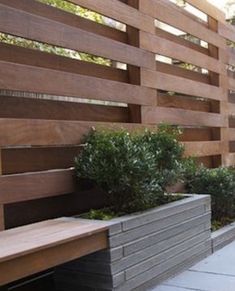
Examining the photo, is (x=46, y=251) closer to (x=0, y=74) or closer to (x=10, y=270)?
(x=10, y=270)

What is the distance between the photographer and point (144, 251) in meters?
3.46

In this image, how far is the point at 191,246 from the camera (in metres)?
4.09

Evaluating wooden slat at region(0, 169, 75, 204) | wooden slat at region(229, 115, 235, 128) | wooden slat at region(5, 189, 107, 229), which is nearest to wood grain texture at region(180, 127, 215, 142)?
wooden slat at region(229, 115, 235, 128)

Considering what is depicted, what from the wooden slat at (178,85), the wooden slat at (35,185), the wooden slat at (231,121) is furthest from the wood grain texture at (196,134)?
the wooden slat at (35,185)

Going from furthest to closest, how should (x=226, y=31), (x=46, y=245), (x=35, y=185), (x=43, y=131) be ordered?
1. (x=226, y=31)
2. (x=43, y=131)
3. (x=35, y=185)
4. (x=46, y=245)

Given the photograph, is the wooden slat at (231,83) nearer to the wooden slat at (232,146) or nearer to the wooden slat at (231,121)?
the wooden slat at (231,121)

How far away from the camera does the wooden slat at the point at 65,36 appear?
3.23m

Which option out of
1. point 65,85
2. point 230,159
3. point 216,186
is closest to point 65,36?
point 65,85

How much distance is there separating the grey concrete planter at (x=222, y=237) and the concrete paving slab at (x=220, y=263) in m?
0.06

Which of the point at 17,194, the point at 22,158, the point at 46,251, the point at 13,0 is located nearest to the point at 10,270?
the point at 46,251

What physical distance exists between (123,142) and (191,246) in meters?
1.10

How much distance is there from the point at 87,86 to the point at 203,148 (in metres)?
2.35

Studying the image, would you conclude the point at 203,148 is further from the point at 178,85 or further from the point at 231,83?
the point at 231,83

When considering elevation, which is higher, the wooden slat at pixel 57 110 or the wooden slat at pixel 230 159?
the wooden slat at pixel 57 110
